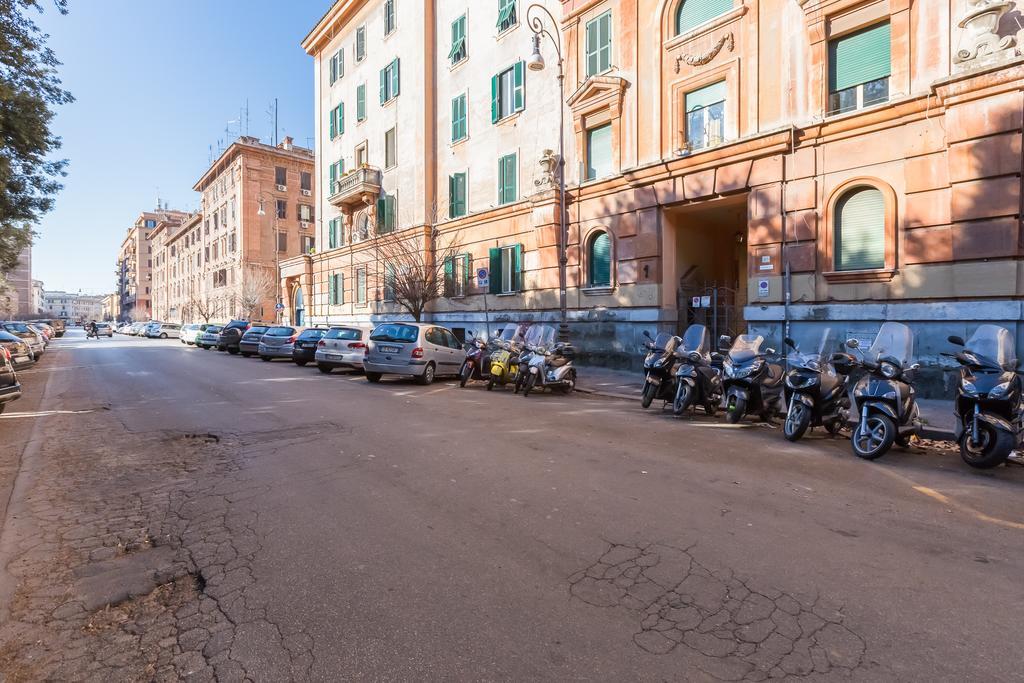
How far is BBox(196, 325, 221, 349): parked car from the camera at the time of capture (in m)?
31.0

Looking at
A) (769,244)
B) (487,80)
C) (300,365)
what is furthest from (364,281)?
(769,244)

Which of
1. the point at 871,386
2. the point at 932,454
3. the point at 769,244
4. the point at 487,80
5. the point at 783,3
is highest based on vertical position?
the point at 487,80

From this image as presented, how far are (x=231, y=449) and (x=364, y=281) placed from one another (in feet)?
78.8

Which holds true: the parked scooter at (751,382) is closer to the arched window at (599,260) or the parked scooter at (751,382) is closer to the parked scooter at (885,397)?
the parked scooter at (885,397)

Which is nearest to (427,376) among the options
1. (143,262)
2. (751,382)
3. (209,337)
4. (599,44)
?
(751,382)

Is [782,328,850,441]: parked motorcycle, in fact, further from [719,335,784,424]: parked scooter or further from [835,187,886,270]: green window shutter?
[835,187,886,270]: green window shutter

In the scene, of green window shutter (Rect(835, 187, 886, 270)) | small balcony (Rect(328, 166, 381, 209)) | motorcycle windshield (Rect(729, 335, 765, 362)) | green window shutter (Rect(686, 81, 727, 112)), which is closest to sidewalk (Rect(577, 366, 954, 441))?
motorcycle windshield (Rect(729, 335, 765, 362))

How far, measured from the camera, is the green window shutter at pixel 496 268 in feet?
70.3

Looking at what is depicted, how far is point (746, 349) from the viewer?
8383 mm

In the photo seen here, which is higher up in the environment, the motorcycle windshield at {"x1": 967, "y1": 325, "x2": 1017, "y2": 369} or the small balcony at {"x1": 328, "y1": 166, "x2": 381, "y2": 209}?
the small balcony at {"x1": 328, "y1": 166, "x2": 381, "y2": 209}

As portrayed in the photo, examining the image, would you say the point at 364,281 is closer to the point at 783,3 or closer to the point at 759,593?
the point at 783,3

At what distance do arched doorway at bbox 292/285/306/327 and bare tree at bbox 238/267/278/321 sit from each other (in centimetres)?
1002

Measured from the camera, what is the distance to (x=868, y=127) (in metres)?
12.3

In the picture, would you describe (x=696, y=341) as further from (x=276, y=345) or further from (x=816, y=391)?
(x=276, y=345)
